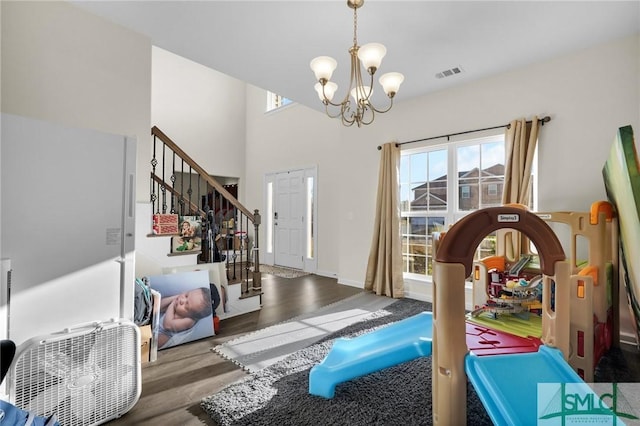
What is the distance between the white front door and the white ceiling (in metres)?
2.99

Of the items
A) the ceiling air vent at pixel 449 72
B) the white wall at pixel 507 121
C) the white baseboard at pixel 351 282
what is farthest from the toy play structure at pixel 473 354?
the white baseboard at pixel 351 282

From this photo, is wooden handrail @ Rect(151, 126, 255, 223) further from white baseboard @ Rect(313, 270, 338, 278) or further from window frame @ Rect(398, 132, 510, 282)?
white baseboard @ Rect(313, 270, 338, 278)

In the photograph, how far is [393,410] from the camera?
1.68 m

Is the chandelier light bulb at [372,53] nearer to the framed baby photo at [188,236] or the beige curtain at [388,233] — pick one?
the beige curtain at [388,233]

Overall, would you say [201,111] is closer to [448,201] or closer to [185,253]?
[185,253]

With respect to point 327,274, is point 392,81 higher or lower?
higher

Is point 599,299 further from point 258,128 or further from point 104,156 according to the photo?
point 258,128

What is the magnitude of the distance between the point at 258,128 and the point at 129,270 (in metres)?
5.63

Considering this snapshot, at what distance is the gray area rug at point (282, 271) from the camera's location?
538 centimetres

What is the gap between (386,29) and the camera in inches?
100

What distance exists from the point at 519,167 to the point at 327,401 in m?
2.95

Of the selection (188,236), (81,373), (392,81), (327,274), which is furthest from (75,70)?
(327,274)

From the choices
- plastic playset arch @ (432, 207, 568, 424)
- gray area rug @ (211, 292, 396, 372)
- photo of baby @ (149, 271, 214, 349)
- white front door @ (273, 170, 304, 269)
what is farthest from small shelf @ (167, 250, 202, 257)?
white front door @ (273, 170, 304, 269)

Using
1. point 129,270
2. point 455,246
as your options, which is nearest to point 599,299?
point 455,246
